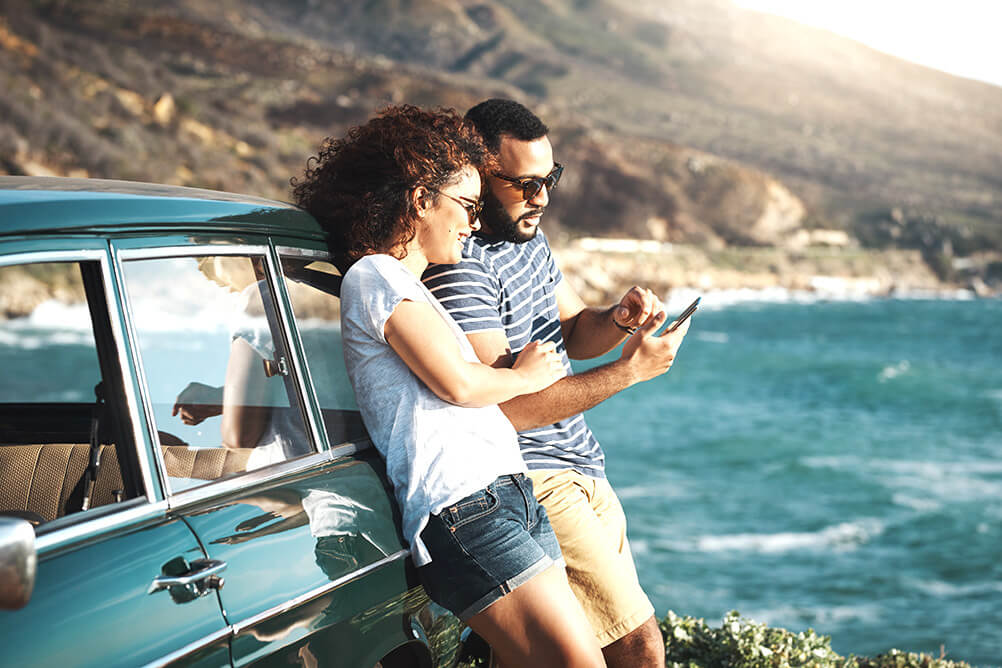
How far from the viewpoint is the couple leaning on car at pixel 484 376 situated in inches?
96.3

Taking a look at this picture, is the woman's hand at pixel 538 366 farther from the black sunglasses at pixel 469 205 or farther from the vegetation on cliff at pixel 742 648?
the vegetation on cliff at pixel 742 648

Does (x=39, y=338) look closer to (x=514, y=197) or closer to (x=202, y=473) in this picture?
(x=514, y=197)

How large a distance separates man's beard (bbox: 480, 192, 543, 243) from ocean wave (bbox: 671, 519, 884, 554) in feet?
48.3

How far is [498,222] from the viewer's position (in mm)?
3215

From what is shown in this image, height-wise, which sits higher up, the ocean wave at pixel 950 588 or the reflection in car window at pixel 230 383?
the reflection in car window at pixel 230 383

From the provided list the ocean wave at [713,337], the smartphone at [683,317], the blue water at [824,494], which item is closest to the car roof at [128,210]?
the smartphone at [683,317]

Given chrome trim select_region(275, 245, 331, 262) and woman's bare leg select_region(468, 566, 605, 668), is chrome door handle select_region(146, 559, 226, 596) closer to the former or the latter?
woman's bare leg select_region(468, 566, 605, 668)

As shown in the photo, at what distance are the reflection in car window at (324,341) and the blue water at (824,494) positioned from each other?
11280 millimetres

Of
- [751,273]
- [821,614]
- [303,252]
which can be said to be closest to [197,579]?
[303,252]

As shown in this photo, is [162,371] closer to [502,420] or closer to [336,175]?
[336,175]

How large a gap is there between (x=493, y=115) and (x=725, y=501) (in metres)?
19.2

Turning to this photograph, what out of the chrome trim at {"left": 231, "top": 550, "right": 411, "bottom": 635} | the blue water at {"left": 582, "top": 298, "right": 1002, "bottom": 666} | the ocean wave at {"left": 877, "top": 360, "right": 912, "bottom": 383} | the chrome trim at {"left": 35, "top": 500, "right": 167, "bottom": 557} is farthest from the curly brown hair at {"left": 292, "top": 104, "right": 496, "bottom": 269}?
the ocean wave at {"left": 877, "top": 360, "right": 912, "bottom": 383}

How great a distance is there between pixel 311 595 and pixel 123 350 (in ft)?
2.29

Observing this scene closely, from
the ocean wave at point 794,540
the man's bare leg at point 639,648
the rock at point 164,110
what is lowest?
the ocean wave at point 794,540
